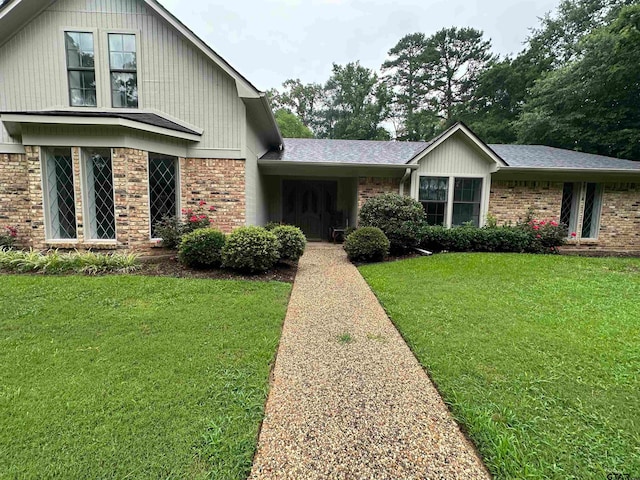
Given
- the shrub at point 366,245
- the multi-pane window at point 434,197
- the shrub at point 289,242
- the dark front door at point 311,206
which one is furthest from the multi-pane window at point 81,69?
the multi-pane window at point 434,197

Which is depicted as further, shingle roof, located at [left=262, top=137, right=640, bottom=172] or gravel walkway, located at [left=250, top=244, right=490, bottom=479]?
shingle roof, located at [left=262, top=137, right=640, bottom=172]

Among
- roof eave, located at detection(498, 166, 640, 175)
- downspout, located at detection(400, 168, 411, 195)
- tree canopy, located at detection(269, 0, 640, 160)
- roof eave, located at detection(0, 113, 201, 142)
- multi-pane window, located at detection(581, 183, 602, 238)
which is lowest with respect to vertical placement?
multi-pane window, located at detection(581, 183, 602, 238)

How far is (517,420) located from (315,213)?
1154cm

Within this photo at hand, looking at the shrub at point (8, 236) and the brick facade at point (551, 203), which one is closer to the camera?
the shrub at point (8, 236)

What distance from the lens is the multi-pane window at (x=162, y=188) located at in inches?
300

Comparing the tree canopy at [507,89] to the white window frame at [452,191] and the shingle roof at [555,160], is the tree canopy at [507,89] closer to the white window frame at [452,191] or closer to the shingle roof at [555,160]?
the shingle roof at [555,160]

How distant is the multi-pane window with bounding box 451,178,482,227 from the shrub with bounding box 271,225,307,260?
→ 20.0 feet


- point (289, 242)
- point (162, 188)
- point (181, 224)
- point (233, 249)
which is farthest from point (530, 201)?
point (162, 188)

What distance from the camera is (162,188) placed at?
309 inches

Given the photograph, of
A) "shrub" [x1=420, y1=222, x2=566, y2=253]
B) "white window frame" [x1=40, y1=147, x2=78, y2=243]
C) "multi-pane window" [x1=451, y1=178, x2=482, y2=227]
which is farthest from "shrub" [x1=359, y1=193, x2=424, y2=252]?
"white window frame" [x1=40, y1=147, x2=78, y2=243]

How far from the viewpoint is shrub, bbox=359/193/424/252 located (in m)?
8.91

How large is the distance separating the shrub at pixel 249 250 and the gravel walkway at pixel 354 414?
2482 mm

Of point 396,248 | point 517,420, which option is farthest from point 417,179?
point 517,420

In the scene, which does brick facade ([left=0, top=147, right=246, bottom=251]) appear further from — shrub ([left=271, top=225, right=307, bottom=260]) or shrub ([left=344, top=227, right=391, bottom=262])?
shrub ([left=344, top=227, right=391, bottom=262])
